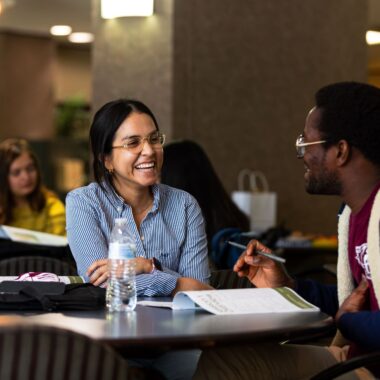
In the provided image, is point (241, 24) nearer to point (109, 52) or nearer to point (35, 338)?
point (109, 52)

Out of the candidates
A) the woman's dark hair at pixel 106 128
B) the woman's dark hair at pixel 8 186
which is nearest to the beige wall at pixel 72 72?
the woman's dark hair at pixel 8 186

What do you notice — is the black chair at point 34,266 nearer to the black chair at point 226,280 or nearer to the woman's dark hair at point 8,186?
the black chair at point 226,280

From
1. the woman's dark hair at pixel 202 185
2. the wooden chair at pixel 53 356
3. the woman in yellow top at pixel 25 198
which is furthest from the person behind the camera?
the woman in yellow top at pixel 25 198

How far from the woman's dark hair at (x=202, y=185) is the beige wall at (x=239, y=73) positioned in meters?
1.99

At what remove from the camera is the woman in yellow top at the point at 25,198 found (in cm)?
559

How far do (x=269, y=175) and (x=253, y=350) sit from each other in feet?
14.2

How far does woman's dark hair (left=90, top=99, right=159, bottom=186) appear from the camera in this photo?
119 inches

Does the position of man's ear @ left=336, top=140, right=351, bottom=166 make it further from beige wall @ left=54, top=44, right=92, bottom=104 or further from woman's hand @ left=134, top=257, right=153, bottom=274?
beige wall @ left=54, top=44, right=92, bottom=104

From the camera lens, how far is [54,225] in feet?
18.3

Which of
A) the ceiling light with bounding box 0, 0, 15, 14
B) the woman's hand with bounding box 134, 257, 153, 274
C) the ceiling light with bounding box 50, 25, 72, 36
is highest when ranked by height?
the ceiling light with bounding box 0, 0, 15, 14

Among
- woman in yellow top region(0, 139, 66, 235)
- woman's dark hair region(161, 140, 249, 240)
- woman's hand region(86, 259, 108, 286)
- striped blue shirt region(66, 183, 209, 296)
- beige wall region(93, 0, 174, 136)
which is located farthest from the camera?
beige wall region(93, 0, 174, 136)

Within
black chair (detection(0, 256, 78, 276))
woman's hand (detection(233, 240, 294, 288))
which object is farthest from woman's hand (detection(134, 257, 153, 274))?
black chair (detection(0, 256, 78, 276))

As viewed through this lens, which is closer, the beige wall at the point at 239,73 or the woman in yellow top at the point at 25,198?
the woman in yellow top at the point at 25,198

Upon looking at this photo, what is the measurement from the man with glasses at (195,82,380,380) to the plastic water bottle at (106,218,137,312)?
0.31 m
